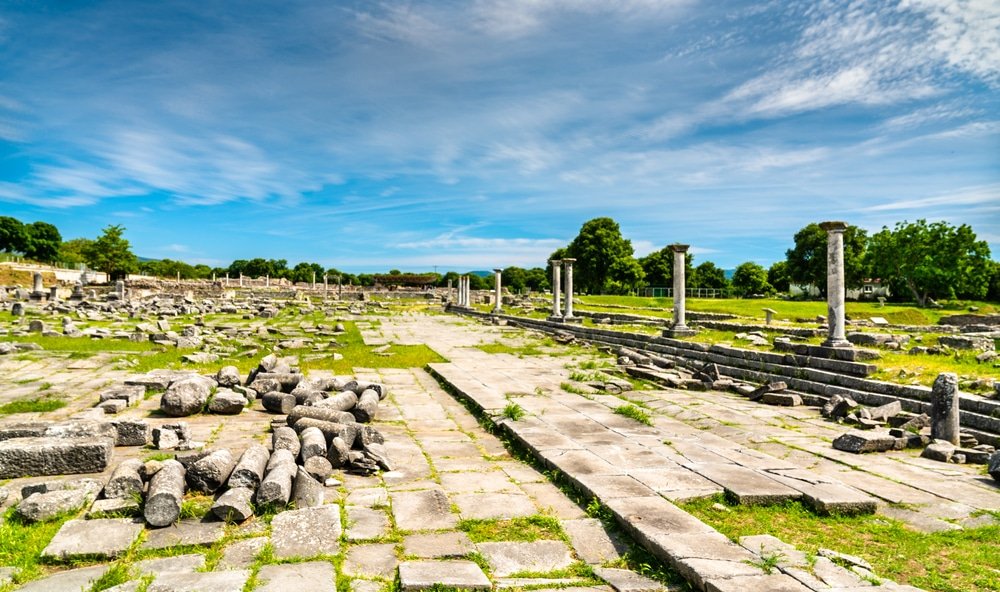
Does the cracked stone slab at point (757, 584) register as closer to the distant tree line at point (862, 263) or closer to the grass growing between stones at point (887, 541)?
the grass growing between stones at point (887, 541)

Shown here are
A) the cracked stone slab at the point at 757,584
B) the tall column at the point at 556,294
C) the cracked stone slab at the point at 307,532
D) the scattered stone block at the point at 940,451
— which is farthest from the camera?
the tall column at the point at 556,294

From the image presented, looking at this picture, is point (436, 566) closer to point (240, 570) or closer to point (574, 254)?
point (240, 570)

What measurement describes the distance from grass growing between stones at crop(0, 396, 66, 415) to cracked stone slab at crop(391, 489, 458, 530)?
6.02 metres

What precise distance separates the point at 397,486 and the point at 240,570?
5.80ft

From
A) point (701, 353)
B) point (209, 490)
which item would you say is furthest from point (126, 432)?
point (701, 353)

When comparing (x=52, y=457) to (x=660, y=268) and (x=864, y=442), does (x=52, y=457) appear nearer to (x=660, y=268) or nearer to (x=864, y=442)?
(x=864, y=442)

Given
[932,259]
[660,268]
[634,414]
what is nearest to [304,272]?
[660,268]

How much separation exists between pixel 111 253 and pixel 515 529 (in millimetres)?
75724

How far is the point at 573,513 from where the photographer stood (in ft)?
14.5

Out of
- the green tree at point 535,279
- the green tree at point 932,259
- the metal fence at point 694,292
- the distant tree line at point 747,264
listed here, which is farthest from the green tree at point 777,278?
the green tree at point 535,279

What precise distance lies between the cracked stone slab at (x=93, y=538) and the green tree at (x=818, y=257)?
62468mm

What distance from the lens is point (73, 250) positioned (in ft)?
306

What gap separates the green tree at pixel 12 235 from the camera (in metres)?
76.8

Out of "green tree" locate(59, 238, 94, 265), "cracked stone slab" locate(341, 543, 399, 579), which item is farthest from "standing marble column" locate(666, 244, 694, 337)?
"green tree" locate(59, 238, 94, 265)
